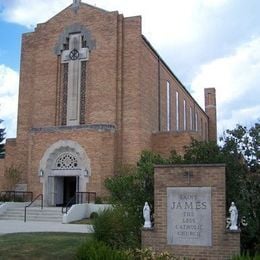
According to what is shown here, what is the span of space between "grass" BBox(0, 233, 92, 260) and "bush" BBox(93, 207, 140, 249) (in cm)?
73

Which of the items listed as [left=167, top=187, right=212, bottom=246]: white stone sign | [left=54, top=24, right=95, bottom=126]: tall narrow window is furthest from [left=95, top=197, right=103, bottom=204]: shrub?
[left=167, top=187, right=212, bottom=246]: white stone sign

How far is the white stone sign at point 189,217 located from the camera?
12.1 meters

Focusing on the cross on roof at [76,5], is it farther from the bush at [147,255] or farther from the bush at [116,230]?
the bush at [147,255]

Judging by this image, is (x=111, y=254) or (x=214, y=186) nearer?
(x=111, y=254)

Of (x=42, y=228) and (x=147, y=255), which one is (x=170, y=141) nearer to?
(x=42, y=228)

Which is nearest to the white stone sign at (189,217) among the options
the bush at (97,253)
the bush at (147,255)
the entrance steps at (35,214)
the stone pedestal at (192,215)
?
the stone pedestal at (192,215)

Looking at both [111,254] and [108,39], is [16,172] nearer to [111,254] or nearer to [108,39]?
[108,39]

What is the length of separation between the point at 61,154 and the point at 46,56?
7732 millimetres

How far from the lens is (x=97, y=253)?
32.9 ft

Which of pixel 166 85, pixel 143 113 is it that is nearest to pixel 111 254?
pixel 143 113

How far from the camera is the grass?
12.1 meters

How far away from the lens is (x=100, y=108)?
107 ft

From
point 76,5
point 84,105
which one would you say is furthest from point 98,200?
point 76,5

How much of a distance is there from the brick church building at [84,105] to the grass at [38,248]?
51.2 ft
